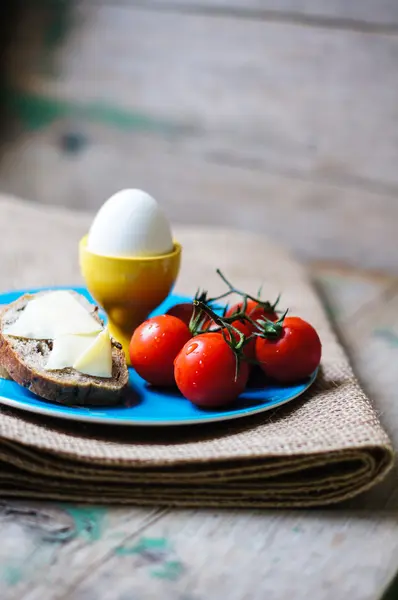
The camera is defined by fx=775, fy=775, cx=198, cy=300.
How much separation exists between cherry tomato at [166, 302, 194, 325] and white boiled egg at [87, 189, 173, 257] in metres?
0.07

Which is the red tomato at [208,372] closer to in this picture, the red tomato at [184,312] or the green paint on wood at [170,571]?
the red tomato at [184,312]

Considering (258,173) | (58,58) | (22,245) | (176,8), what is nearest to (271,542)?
(22,245)

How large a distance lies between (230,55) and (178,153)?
0.29 m

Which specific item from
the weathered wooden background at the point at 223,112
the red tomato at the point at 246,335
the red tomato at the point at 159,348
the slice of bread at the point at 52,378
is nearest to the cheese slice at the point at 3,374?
the slice of bread at the point at 52,378

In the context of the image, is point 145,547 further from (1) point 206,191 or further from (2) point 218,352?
(1) point 206,191

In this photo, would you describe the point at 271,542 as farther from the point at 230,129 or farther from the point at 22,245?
the point at 230,129

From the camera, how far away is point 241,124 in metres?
→ 1.93

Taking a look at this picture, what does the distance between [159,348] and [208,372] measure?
7cm

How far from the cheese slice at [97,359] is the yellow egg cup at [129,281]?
0.12 meters

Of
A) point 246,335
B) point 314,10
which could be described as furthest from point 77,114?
point 246,335

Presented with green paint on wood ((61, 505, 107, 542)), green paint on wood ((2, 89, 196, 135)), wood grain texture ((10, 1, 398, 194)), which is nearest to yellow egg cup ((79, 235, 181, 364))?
green paint on wood ((61, 505, 107, 542))

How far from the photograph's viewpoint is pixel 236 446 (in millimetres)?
735

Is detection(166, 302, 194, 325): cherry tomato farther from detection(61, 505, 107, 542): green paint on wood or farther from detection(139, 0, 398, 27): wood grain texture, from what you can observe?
detection(139, 0, 398, 27): wood grain texture

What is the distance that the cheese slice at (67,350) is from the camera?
2.64 ft
